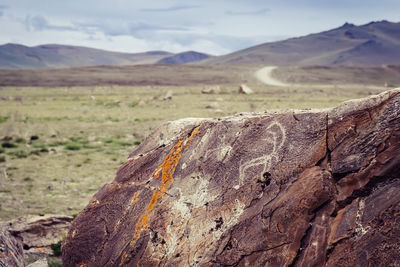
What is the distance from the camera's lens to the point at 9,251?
6562 millimetres

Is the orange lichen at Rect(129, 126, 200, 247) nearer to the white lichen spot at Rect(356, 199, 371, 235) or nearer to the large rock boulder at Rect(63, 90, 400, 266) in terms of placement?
the large rock boulder at Rect(63, 90, 400, 266)

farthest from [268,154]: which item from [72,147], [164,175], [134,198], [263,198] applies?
[72,147]

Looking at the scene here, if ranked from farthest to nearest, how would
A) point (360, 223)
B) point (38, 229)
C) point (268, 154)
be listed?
point (38, 229), point (268, 154), point (360, 223)

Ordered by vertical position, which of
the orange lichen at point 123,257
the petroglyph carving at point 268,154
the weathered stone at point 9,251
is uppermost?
the petroglyph carving at point 268,154

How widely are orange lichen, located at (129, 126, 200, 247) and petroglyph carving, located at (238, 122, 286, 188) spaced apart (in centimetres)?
118

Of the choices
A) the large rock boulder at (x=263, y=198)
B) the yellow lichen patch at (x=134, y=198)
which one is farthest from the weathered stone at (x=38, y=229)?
the yellow lichen patch at (x=134, y=198)

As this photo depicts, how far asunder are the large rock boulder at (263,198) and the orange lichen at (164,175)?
2 cm

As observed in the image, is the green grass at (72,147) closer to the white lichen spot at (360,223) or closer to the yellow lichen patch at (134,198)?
the yellow lichen patch at (134,198)

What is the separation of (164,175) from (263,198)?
1763mm

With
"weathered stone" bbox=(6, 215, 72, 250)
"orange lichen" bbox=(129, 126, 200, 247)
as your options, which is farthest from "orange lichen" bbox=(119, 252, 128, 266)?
"weathered stone" bbox=(6, 215, 72, 250)

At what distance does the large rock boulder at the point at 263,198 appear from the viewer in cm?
453

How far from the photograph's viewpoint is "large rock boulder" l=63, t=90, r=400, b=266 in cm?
453

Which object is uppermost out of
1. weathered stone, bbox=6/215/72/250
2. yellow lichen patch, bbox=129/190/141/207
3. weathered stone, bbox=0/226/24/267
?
yellow lichen patch, bbox=129/190/141/207

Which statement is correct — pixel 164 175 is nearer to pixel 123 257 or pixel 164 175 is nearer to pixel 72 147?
pixel 123 257
